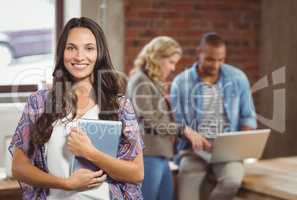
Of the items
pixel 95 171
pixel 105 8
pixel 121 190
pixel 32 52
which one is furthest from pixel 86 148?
pixel 105 8

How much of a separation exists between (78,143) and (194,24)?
295 cm

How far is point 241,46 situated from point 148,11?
0.86 metres

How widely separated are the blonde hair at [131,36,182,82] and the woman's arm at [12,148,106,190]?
1.58 metres

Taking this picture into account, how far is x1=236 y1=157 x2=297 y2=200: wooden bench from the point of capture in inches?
106

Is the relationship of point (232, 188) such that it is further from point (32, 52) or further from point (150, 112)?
point (32, 52)

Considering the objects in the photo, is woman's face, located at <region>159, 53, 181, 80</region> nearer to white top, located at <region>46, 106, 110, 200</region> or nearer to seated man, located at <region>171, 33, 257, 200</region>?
seated man, located at <region>171, 33, 257, 200</region>

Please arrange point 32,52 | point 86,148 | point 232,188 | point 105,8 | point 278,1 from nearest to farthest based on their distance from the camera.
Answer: point 86,148
point 232,188
point 32,52
point 105,8
point 278,1

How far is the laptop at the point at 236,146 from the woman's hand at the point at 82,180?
1.43 m

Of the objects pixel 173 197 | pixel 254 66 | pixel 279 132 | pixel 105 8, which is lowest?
pixel 173 197

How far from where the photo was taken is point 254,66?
4516mm

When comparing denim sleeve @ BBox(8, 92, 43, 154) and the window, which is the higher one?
the window

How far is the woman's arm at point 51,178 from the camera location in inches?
56.3

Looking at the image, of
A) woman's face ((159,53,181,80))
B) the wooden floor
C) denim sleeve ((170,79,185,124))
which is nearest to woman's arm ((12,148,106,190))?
the wooden floor

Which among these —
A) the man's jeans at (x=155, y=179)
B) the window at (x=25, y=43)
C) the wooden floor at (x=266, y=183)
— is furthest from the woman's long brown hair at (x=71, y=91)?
the man's jeans at (x=155, y=179)
